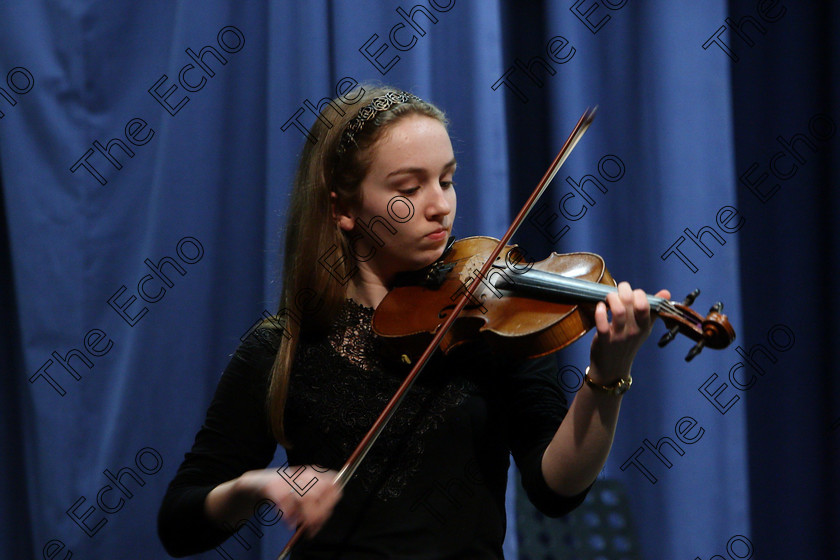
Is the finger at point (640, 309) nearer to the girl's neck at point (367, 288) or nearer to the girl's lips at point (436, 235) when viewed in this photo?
the girl's lips at point (436, 235)

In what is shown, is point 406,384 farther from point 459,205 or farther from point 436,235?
point 459,205

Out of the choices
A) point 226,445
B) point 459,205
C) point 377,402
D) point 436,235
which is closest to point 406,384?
point 377,402

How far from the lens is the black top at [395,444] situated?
3.00ft

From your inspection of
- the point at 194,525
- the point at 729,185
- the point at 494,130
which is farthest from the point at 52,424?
the point at 729,185

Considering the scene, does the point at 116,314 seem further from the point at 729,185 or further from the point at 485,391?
the point at 729,185

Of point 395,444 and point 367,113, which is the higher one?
point 367,113

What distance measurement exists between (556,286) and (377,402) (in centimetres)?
27

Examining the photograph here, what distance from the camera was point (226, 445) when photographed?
1029 millimetres

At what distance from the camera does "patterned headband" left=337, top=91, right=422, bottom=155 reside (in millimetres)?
1015

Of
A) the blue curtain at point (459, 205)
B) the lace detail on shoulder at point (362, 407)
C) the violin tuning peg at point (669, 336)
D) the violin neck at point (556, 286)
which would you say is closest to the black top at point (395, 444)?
the lace detail on shoulder at point (362, 407)

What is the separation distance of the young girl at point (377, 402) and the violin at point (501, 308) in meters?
0.04

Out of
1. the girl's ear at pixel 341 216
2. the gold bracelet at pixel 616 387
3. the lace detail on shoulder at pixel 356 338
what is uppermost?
the girl's ear at pixel 341 216

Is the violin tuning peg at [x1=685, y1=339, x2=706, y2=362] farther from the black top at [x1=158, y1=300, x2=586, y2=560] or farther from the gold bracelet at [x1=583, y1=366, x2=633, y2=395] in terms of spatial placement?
the black top at [x1=158, y1=300, x2=586, y2=560]

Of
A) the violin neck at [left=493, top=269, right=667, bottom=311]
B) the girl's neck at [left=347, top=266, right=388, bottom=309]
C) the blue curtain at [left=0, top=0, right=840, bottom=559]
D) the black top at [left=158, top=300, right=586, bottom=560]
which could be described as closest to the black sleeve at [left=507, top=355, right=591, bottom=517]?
the black top at [left=158, top=300, right=586, bottom=560]
